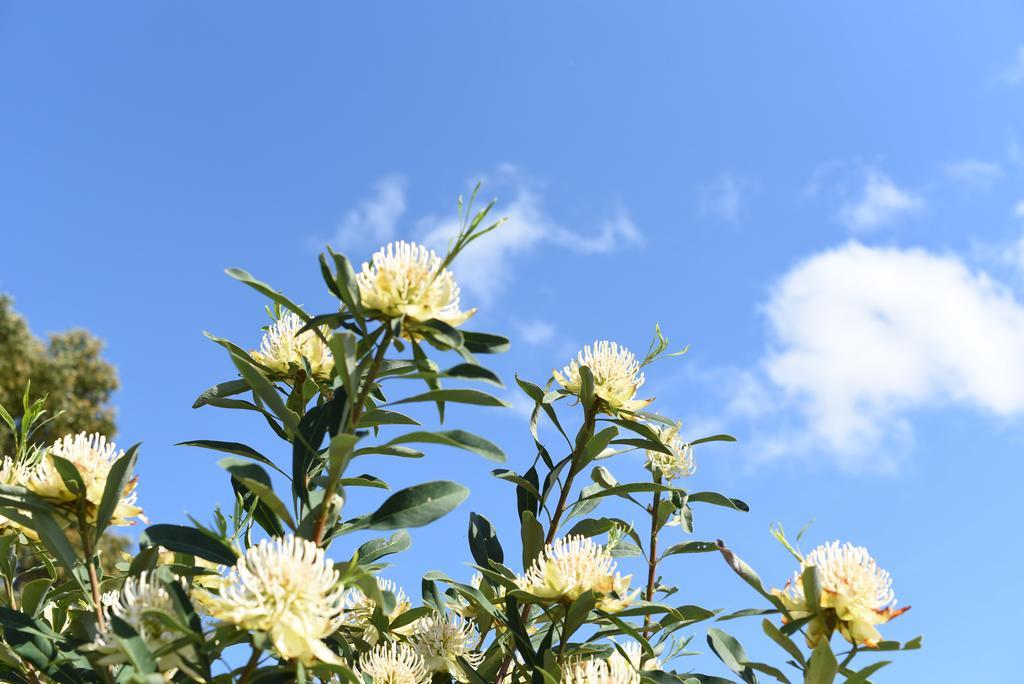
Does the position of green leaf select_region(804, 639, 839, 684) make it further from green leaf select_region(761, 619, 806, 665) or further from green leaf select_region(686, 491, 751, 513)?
green leaf select_region(686, 491, 751, 513)

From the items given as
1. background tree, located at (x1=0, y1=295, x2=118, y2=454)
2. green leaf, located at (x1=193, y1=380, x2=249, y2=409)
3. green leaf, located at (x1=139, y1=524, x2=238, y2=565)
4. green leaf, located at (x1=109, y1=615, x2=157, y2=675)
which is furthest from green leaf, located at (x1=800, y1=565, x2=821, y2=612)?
background tree, located at (x1=0, y1=295, x2=118, y2=454)

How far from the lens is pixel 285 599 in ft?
4.20

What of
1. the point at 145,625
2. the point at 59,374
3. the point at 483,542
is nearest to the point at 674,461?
the point at 483,542

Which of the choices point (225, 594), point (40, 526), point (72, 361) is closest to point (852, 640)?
point (225, 594)

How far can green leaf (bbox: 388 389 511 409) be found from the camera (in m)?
1.53

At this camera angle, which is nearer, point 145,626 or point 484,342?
point 145,626

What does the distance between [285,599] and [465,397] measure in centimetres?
46

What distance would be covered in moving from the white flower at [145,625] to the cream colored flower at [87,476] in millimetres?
234

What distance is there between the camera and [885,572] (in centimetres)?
169

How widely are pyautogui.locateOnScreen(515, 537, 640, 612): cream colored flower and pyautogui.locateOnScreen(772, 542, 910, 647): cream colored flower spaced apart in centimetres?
35

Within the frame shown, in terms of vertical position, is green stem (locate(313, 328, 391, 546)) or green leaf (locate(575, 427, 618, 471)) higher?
green leaf (locate(575, 427, 618, 471))

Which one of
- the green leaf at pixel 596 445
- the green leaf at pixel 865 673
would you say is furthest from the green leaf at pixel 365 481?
the green leaf at pixel 865 673

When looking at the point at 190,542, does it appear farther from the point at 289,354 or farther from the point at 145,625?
the point at 289,354

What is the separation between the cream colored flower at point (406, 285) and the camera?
1535 mm
